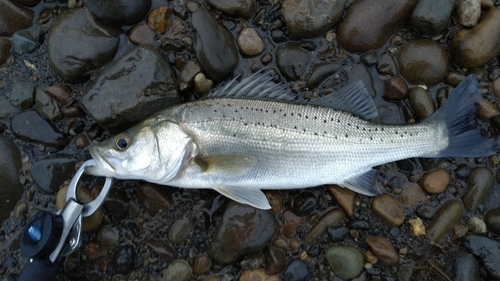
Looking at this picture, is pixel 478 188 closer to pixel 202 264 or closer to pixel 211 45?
pixel 202 264

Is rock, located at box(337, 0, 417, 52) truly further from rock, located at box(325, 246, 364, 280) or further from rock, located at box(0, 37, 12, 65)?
rock, located at box(0, 37, 12, 65)

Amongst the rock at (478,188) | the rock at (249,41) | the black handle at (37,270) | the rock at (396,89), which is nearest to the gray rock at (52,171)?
the black handle at (37,270)

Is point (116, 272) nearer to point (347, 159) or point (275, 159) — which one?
point (275, 159)

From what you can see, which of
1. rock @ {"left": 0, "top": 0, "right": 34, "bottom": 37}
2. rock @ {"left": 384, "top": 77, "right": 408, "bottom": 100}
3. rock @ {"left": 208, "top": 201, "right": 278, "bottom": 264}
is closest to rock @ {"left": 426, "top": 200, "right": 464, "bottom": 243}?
rock @ {"left": 384, "top": 77, "right": 408, "bottom": 100}

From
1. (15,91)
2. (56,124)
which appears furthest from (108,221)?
(15,91)

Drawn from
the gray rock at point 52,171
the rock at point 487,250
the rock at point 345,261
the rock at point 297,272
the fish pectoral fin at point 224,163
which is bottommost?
the rock at point 297,272

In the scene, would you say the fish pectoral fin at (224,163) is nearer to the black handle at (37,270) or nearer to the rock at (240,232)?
the rock at (240,232)
